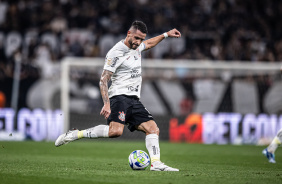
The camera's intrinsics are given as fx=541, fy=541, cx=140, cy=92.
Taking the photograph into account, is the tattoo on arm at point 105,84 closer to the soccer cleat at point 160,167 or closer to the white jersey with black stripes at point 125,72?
the white jersey with black stripes at point 125,72

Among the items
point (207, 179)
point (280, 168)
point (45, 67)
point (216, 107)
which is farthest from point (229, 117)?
point (207, 179)

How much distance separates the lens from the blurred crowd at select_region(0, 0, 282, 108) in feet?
60.2

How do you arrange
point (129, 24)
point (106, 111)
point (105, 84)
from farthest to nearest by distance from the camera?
1. point (129, 24)
2. point (105, 84)
3. point (106, 111)

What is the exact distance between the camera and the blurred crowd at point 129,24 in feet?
60.2

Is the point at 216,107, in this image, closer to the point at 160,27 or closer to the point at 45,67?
the point at 160,27

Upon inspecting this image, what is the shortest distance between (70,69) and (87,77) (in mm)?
596

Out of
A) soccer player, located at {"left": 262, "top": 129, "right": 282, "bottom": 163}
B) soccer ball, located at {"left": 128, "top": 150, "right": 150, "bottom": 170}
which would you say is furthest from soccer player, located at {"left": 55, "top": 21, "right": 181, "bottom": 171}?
soccer player, located at {"left": 262, "top": 129, "right": 282, "bottom": 163}

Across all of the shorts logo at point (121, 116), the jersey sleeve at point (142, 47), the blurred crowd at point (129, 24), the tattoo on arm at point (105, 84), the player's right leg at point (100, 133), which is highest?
the blurred crowd at point (129, 24)

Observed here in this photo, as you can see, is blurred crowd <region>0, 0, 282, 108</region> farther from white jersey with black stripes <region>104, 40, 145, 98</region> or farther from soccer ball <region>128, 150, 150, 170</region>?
soccer ball <region>128, 150, 150, 170</region>

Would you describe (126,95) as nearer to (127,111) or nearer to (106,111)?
(127,111)

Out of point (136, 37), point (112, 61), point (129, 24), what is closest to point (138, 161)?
point (112, 61)

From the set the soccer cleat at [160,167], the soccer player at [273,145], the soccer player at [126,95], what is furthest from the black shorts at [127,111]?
the soccer player at [273,145]

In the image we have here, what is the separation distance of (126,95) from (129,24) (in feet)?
39.7

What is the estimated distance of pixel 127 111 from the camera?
7812 millimetres
